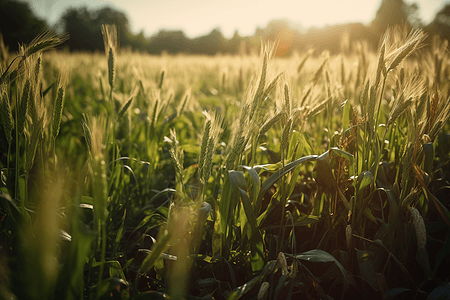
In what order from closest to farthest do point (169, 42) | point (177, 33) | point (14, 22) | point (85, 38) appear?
point (14, 22) < point (85, 38) < point (169, 42) < point (177, 33)

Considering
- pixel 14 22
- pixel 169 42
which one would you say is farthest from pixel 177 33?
pixel 14 22

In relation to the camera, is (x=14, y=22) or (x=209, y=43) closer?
(x=14, y=22)

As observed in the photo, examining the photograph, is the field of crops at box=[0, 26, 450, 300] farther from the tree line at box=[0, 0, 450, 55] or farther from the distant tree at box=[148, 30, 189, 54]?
the distant tree at box=[148, 30, 189, 54]

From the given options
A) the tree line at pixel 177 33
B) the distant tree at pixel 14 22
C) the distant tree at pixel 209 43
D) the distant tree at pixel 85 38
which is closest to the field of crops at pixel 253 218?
the tree line at pixel 177 33

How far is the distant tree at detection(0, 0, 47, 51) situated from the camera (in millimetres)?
24484

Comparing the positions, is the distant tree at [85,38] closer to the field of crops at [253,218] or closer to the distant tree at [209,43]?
the distant tree at [209,43]

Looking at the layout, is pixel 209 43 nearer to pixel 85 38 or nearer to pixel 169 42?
pixel 169 42

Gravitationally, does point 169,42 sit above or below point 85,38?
above

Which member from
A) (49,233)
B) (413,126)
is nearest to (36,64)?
(49,233)

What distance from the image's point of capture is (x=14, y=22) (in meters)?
25.8

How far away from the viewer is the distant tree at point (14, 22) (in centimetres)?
2448

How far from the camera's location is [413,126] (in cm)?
100

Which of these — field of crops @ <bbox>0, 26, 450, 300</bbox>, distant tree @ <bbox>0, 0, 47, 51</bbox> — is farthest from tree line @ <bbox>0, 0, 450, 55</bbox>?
field of crops @ <bbox>0, 26, 450, 300</bbox>

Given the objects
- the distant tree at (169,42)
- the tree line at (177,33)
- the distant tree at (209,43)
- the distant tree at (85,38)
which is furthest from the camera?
the distant tree at (169,42)
